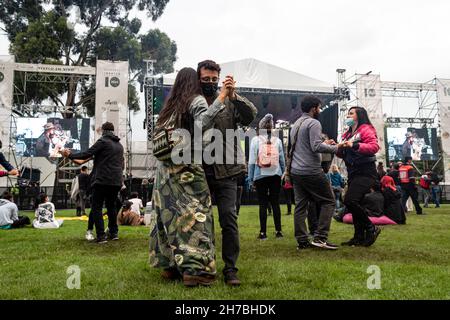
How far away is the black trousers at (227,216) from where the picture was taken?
319cm

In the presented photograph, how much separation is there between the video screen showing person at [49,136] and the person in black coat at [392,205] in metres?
15.3

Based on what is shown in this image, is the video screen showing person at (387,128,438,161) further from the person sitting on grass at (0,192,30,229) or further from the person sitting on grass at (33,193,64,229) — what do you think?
the person sitting on grass at (0,192,30,229)

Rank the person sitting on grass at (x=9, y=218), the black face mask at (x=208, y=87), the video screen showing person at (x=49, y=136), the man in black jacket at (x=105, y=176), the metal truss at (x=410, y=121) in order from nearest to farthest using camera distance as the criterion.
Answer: the black face mask at (x=208, y=87), the man in black jacket at (x=105, y=176), the person sitting on grass at (x=9, y=218), the video screen showing person at (x=49, y=136), the metal truss at (x=410, y=121)

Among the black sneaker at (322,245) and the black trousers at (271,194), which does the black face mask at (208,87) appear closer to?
the black sneaker at (322,245)

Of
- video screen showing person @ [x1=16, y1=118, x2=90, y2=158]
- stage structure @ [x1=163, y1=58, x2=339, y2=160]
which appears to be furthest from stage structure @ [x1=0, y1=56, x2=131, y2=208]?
stage structure @ [x1=163, y1=58, x2=339, y2=160]

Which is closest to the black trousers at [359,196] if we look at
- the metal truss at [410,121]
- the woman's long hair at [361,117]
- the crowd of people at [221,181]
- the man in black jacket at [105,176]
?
the crowd of people at [221,181]

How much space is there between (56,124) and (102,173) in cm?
1596

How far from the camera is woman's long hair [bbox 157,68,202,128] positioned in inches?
124

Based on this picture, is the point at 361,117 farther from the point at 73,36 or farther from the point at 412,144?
the point at 73,36

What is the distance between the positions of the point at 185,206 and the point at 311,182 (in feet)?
7.39

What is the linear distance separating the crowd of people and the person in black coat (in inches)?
0.8

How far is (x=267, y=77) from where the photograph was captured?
21.1 metres
